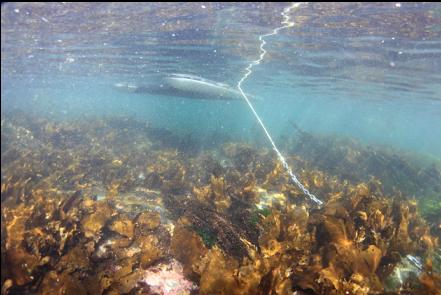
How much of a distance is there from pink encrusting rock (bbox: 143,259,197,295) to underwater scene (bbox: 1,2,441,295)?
3 cm

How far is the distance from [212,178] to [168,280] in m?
3.85

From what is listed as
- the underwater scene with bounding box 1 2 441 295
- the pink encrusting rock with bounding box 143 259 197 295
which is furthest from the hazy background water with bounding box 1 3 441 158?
the pink encrusting rock with bounding box 143 259 197 295

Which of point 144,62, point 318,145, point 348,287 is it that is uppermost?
point 348,287

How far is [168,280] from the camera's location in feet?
14.6

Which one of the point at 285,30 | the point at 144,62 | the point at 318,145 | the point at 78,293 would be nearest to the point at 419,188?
the point at 318,145

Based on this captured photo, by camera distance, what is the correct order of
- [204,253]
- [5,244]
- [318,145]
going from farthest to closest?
1. [318,145]
2. [204,253]
3. [5,244]

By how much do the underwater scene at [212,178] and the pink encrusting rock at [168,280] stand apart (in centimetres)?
3

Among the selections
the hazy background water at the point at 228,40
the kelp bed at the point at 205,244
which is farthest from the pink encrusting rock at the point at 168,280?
the hazy background water at the point at 228,40

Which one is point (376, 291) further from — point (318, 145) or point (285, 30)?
point (318, 145)

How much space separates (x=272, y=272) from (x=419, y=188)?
12281mm

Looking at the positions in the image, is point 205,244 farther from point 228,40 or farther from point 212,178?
point 228,40

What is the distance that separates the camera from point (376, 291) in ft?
11.7

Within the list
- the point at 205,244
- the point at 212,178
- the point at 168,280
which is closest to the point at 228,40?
the point at 212,178

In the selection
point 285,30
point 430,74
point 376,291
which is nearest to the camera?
point 376,291
